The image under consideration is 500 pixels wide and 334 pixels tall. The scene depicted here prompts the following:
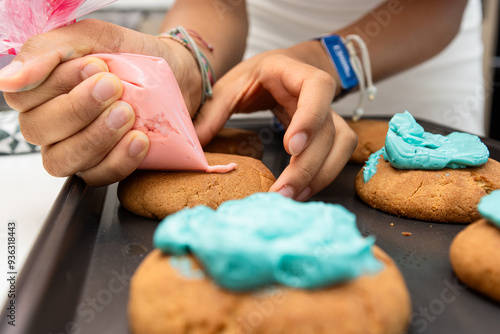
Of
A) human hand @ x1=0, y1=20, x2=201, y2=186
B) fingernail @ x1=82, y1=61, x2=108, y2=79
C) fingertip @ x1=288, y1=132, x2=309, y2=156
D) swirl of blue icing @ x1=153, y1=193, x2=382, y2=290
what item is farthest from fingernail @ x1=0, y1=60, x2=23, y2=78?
fingertip @ x1=288, y1=132, x2=309, y2=156

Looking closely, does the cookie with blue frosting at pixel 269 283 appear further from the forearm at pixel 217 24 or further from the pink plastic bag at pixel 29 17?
the forearm at pixel 217 24

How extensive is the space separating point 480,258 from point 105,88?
0.89 metres

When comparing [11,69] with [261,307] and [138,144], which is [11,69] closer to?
[138,144]

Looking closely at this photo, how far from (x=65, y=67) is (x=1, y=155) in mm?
947

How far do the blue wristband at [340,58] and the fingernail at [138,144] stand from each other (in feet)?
2.96

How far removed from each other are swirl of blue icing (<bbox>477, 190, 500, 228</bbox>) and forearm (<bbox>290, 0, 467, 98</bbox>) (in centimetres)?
109

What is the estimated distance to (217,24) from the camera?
1952 millimetres

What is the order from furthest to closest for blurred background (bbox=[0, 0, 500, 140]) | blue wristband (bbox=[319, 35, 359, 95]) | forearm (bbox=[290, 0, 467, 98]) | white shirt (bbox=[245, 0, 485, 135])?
blurred background (bbox=[0, 0, 500, 140]) < white shirt (bbox=[245, 0, 485, 135]) < forearm (bbox=[290, 0, 467, 98]) < blue wristband (bbox=[319, 35, 359, 95])

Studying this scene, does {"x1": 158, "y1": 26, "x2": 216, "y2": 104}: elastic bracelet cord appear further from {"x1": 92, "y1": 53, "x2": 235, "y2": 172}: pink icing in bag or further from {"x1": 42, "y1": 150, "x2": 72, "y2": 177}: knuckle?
{"x1": 42, "y1": 150, "x2": 72, "y2": 177}: knuckle

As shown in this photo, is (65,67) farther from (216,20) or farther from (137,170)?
(216,20)

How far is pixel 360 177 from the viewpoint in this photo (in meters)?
1.42

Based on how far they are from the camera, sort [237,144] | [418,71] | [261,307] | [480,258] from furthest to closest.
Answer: [418,71], [237,144], [480,258], [261,307]

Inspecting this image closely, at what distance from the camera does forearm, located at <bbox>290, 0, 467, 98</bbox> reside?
6.44 ft

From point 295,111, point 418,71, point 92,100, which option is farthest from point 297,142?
point 418,71
